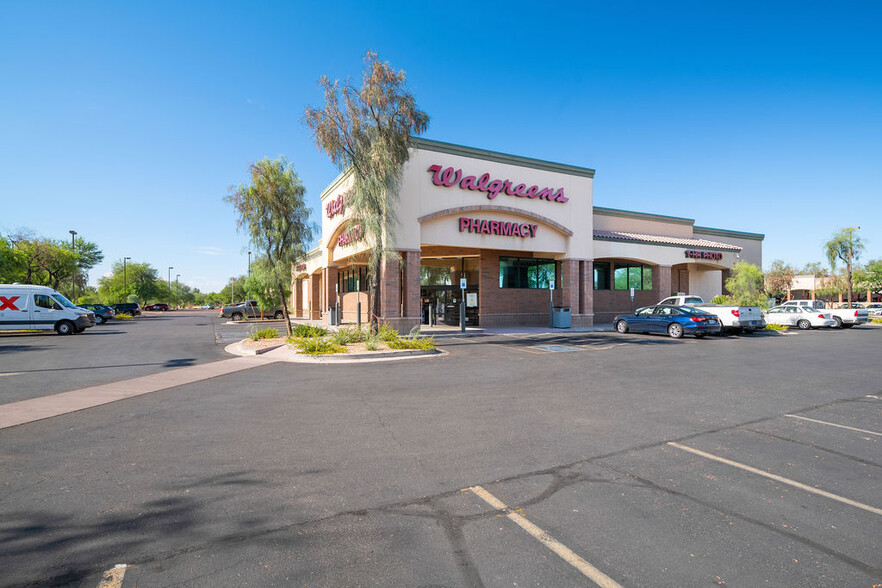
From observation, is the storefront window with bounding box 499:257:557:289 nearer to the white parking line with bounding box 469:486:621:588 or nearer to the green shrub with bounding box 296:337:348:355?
the green shrub with bounding box 296:337:348:355

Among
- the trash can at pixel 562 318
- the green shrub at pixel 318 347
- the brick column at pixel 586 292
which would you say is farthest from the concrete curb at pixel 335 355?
the brick column at pixel 586 292

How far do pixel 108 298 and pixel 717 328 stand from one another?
97297mm

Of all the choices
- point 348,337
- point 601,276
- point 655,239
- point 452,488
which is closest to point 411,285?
point 348,337

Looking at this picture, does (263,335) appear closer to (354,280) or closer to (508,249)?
(354,280)

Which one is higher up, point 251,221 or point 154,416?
point 251,221

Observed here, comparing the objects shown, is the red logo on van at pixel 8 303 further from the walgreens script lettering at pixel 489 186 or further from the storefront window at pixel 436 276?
the walgreens script lettering at pixel 489 186

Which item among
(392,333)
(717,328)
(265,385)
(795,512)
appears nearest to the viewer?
(795,512)

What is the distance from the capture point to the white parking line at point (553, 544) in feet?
8.99

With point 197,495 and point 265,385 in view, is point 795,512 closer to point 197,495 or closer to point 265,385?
point 197,495

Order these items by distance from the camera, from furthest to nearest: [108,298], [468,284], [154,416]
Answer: [108,298], [468,284], [154,416]

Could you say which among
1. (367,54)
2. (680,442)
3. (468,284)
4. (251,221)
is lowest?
(680,442)

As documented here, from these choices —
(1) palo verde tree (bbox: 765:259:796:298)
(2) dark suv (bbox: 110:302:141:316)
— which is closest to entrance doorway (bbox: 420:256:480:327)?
(2) dark suv (bbox: 110:302:141:316)

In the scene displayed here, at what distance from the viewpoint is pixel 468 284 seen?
26.8 m

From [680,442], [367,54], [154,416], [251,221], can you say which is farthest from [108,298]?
[680,442]
